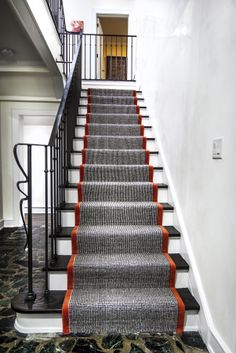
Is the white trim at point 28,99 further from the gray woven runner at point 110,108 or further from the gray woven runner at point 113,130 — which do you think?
the gray woven runner at point 113,130

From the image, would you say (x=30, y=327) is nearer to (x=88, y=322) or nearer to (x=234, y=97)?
(x=88, y=322)

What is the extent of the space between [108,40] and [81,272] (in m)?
7.26

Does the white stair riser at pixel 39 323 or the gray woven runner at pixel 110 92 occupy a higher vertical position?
the gray woven runner at pixel 110 92

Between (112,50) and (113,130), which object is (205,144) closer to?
(113,130)

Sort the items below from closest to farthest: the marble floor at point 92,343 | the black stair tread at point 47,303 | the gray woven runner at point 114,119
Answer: the marble floor at point 92,343 < the black stair tread at point 47,303 < the gray woven runner at point 114,119

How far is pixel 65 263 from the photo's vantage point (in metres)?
1.76

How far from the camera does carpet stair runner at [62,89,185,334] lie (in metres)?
1.55

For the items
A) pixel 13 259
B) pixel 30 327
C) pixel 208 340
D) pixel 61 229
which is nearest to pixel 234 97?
pixel 208 340

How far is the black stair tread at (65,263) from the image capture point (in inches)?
66.7

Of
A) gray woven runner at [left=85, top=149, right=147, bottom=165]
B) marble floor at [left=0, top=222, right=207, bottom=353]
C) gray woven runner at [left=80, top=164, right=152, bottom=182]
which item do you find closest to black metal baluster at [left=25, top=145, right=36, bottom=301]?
marble floor at [left=0, top=222, right=207, bottom=353]

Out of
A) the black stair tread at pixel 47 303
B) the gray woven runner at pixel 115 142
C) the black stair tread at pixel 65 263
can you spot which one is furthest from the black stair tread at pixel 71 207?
the gray woven runner at pixel 115 142

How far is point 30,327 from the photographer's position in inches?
60.3

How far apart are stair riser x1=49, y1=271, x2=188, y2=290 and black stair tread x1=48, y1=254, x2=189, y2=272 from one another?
3 cm

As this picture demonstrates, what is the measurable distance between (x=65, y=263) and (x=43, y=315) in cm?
34
